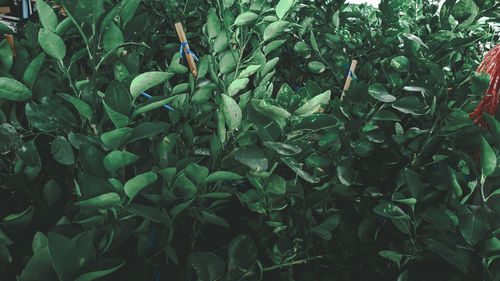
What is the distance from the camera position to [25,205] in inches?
30.5

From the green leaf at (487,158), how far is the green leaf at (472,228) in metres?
0.11

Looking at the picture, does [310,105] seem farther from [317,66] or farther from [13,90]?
[317,66]

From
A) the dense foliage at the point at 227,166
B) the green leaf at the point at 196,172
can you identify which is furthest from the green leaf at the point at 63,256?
the green leaf at the point at 196,172

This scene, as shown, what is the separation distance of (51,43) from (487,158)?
0.88 metres

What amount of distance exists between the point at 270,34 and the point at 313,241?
1.87ft

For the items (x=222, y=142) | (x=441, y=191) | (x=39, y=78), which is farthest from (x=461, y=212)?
(x=39, y=78)

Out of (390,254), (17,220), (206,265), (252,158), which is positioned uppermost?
(252,158)

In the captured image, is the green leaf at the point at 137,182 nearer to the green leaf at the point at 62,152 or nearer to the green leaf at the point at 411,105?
the green leaf at the point at 62,152

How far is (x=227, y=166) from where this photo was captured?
2.23ft

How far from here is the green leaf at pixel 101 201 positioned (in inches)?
18.8

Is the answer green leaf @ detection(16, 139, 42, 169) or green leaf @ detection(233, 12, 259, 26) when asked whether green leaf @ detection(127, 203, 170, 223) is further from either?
green leaf @ detection(233, 12, 259, 26)

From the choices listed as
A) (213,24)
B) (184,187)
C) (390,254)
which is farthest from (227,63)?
(390,254)

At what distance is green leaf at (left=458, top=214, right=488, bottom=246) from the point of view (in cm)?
67

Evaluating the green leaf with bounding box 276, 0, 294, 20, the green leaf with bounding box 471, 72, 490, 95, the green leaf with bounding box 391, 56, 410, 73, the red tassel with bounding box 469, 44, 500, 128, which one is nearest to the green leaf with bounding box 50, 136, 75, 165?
the green leaf with bounding box 276, 0, 294, 20
